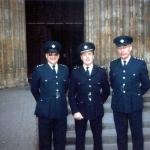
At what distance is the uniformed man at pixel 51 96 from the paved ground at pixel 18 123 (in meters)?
1.21

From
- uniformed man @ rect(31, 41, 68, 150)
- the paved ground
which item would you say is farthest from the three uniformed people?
the paved ground

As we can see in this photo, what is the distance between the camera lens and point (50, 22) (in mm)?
13250

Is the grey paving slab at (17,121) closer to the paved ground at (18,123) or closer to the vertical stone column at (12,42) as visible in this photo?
the paved ground at (18,123)

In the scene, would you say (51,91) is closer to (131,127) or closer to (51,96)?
(51,96)

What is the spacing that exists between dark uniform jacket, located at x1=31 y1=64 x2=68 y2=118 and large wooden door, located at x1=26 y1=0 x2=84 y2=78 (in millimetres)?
7571

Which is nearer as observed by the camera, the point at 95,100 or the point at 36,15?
the point at 95,100

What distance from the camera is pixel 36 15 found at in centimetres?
1317

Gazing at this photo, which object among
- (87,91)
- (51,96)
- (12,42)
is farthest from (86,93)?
(12,42)

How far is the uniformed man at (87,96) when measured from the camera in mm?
5805

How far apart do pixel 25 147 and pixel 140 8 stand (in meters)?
6.62

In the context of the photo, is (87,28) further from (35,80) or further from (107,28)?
(35,80)

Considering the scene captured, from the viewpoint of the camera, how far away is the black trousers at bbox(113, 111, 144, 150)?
19.1 feet

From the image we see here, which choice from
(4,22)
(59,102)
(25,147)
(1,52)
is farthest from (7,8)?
(59,102)

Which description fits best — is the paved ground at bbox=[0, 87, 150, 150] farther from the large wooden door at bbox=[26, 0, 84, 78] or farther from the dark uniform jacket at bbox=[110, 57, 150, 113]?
Result: the large wooden door at bbox=[26, 0, 84, 78]
